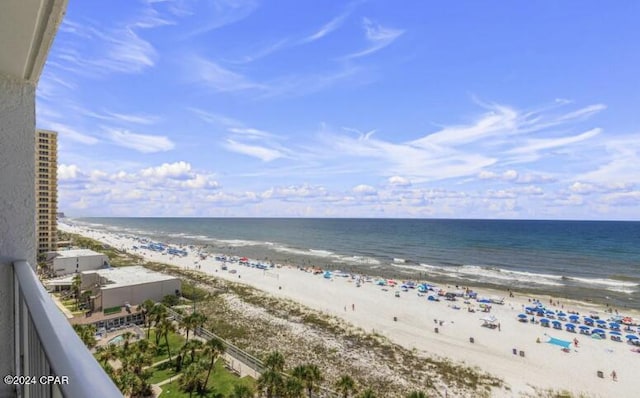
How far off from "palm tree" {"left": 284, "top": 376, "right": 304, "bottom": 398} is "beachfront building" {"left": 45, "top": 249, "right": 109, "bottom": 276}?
3293 centimetres

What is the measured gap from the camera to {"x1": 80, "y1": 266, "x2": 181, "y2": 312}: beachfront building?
2316 cm

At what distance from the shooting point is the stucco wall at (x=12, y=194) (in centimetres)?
222

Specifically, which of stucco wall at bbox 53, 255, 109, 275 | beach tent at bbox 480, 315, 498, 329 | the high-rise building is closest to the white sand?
beach tent at bbox 480, 315, 498, 329

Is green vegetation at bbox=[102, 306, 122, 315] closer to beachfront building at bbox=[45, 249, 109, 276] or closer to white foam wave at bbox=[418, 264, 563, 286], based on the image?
beachfront building at bbox=[45, 249, 109, 276]

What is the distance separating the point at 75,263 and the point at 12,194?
40629 millimetres

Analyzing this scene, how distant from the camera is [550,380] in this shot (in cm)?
1734

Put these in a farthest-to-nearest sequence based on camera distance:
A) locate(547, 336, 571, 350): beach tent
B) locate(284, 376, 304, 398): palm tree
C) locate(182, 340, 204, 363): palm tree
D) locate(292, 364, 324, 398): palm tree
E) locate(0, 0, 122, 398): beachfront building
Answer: locate(547, 336, 571, 350): beach tent, locate(182, 340, 204, 363): palm tree, locate(292, 364, 324, 398): palm tree, locate(284, 376, 304, 398): palm tree, locate(0, 0, 122, 398): beachfront building

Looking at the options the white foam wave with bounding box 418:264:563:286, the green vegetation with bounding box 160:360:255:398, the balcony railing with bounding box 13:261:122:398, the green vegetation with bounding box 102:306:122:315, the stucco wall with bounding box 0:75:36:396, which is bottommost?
the white foam wave with bounding box 418:264:563:286

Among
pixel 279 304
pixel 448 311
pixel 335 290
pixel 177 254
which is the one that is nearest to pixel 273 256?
pixel 177 254

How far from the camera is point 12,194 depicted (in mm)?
2256

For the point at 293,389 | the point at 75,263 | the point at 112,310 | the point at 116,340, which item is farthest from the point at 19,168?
the point at 75,263

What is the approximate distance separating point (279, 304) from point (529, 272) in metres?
36.0

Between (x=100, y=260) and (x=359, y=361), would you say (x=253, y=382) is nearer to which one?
(x=359, y=361)

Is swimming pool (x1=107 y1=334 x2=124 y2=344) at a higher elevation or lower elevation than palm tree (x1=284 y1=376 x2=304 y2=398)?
lower
